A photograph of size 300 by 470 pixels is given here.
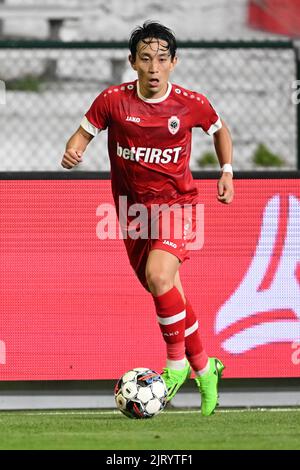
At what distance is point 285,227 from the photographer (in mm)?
9031

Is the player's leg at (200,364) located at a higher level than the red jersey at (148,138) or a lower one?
lower

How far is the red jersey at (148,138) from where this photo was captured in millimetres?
7992

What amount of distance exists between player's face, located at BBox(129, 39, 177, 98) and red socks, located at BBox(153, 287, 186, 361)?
113cm

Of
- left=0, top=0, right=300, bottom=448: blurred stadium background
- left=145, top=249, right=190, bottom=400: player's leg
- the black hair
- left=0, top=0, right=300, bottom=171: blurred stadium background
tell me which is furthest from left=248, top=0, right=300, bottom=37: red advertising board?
left=145, top=249, right=190, bottom=400: player's leg

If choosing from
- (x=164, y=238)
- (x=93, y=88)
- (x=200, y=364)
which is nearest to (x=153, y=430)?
(x=200, y=364)

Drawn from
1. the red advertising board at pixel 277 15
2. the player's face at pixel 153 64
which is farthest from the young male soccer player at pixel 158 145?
the red advertising board at pixel 277 15

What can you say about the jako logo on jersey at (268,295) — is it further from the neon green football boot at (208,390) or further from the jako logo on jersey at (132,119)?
the jako logo on jersey at (132,119)

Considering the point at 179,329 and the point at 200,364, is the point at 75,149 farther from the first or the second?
the point at 200,364

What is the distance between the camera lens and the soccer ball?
303 inches

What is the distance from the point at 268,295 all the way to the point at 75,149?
1.83 metres

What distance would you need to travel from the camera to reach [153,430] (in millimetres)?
7273

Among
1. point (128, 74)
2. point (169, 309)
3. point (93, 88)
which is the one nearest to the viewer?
point (169, 309)

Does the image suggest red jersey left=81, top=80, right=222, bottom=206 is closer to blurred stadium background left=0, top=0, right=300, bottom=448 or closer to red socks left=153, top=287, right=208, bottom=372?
red socks left=153, top=287, right=208, bottom=372

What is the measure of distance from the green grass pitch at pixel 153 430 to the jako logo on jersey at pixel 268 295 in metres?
0.49
